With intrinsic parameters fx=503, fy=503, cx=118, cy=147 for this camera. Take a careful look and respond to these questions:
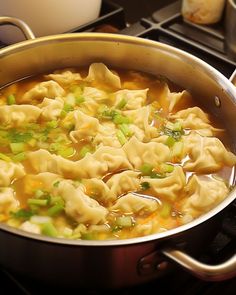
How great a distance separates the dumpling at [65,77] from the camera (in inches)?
78.6

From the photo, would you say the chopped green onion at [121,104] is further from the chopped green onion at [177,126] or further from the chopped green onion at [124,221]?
the chopped green onion at [124,221]

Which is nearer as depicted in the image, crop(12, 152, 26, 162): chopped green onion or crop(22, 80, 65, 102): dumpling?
crop(12, 152, 26, 162): chopped green onion

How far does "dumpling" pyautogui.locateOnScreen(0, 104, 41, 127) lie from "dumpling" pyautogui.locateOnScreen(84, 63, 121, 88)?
327 mm

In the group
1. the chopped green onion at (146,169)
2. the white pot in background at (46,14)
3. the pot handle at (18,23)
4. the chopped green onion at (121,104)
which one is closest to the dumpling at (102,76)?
the chopped green onion at (121,104)

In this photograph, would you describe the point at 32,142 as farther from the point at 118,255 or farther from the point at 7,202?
the point at 118,255

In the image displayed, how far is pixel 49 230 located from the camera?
133 cm

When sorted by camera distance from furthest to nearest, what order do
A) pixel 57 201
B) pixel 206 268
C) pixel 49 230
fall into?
pixel 57 201
pixel 49 230
pixel 206 268

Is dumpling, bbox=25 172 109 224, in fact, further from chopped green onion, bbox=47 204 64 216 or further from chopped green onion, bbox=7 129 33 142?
chopped green onion, bbox=7 129 33 142

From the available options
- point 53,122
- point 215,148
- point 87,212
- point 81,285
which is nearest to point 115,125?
point 53,122

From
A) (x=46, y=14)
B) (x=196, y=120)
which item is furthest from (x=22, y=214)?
(x=46, y=14)

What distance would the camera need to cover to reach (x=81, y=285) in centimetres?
131

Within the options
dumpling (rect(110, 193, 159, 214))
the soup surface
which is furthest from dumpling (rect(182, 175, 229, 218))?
dumpling (rect(110, 193, 159, 214))

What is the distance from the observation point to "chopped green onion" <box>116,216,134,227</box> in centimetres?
142

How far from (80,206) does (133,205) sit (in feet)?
0.54
